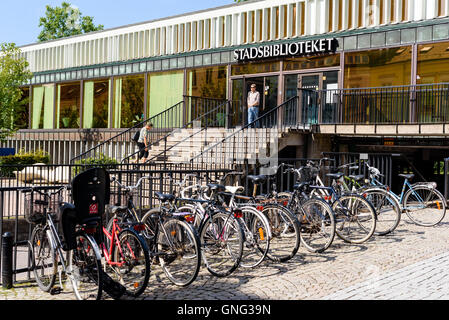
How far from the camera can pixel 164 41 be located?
84.3 ft

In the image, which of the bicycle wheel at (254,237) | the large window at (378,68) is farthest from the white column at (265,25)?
the bicycle wheel at (254,237)

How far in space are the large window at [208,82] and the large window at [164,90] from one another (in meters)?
0.66

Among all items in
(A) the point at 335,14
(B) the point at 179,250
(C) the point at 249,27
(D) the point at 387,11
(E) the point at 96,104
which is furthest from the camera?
(E) the point at 96,104

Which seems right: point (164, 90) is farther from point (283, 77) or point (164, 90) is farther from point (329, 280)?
point (329, 280)

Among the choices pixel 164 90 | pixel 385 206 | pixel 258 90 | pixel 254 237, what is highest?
pixel 164 90

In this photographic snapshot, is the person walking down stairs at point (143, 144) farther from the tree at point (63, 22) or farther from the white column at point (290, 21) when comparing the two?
the tree at point (63, 22)

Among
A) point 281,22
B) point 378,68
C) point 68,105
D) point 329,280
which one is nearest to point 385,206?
point 329,280

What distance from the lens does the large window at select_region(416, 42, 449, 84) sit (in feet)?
57.0

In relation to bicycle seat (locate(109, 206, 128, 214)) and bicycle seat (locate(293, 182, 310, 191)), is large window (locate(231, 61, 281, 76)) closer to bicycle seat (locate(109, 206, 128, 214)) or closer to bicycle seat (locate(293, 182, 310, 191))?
bicycle seat (locate(293, 182, 310, 191))

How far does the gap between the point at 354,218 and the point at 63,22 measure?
185 ft

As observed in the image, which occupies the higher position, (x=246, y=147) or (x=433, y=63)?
(x=433, y=63)

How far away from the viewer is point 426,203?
1090cm

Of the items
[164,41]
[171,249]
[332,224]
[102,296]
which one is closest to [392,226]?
[332,224]

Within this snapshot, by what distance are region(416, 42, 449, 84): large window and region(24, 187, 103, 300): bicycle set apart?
14.6m
